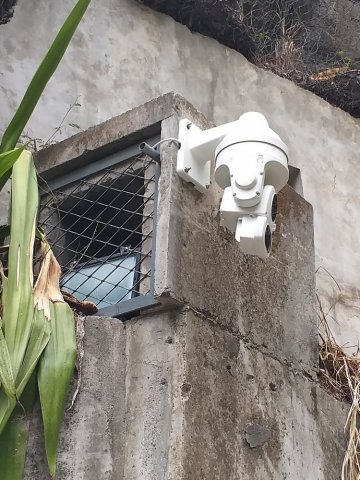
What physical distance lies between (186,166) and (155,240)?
30 centimetres

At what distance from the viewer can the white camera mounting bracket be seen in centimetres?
243

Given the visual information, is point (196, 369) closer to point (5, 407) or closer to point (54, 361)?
point (54, 361)

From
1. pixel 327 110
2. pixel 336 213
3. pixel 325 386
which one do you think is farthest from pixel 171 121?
pixel 327 110

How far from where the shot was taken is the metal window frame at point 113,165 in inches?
89.4

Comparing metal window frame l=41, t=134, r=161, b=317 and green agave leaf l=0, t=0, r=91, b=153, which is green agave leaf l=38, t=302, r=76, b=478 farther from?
green agave leaf l=0, t=0, r=91, b=153

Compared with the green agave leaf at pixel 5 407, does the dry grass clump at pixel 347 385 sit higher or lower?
higher

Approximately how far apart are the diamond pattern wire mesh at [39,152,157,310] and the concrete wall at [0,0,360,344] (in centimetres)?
83

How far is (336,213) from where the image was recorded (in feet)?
15.3

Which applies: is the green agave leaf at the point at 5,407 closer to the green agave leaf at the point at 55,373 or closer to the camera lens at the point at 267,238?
the green agave leaf at the point at 55,373

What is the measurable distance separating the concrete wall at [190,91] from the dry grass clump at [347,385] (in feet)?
3.17

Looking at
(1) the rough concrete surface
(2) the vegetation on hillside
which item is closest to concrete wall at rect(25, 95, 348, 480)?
(1) the rough concrete surface

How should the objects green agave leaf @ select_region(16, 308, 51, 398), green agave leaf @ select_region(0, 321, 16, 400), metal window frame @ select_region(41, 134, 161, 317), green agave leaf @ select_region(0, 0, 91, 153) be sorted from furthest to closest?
1. green agave leaf @ select_region(0, 0, 91, 153)
2. metal window frame @ select_region(41, 134, 161, 317)
3. green agave leaf @ select_region(16, 308, 51, 398)
4. green agave leaf @ select_region(0, 321, 16, 400)

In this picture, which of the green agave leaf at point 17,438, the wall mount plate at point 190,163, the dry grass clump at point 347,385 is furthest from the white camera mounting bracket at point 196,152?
the dry grass clump at point 347,385

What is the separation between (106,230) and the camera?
2891 mm
